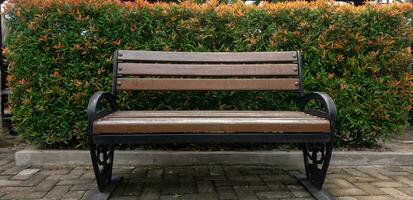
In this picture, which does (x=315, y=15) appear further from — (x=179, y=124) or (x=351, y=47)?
(x=179, y=124)

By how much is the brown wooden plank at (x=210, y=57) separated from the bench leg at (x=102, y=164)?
798 millimetres

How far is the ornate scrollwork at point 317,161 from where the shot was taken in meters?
2.76

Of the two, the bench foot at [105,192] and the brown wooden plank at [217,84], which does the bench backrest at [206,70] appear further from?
the bench foot at [105,192]

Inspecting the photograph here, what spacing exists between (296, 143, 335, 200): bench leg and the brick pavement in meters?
0.08

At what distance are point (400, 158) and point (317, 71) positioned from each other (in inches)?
46.4

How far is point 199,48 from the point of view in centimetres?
366

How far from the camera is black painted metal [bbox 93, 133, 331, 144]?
2490mm

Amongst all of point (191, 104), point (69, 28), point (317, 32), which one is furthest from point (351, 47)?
point (69, 28)

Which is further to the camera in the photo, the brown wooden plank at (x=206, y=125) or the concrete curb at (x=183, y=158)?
the concrete curb at (x=183, y=158)

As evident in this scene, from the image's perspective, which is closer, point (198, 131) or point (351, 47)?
point (198, 131)

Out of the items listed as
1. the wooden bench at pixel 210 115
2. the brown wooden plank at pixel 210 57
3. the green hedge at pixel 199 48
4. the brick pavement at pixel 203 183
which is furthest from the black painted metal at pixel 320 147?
the green hedge at pixel 199 48

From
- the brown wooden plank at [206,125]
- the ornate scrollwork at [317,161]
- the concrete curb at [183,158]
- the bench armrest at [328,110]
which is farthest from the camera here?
the concrete curb at [183,158]

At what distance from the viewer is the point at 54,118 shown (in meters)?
3.61

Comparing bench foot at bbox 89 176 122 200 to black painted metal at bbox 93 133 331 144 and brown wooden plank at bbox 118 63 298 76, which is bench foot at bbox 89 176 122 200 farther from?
brown wooden plank at bbox 118 63 298 76
